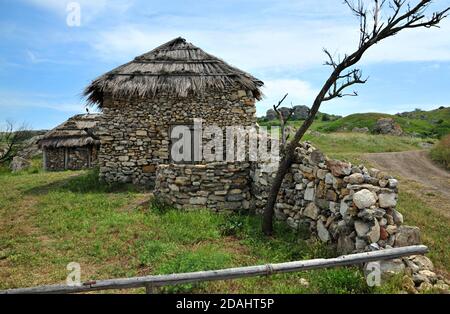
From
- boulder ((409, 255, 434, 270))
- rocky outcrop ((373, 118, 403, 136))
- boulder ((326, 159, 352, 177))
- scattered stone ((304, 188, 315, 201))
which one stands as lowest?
boulder ((409, 255, 434, 270))

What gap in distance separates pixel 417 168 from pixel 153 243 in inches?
541

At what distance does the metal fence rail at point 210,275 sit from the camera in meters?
3.93

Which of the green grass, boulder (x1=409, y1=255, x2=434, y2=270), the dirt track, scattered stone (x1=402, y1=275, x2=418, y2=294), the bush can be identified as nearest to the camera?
scattered stone (x1=402, y1=275, x2=418, y2=294)

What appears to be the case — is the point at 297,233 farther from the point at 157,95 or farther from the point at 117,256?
the point at 157,95

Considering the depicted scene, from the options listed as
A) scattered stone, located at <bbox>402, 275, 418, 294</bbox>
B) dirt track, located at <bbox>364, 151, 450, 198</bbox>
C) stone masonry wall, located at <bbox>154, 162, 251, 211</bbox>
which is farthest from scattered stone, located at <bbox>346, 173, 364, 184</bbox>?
dirt track, located at <bbox>364, 151, 450, 198</bbox>

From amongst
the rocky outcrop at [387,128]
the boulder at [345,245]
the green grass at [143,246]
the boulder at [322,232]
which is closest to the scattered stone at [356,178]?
the boulder at [345,245]

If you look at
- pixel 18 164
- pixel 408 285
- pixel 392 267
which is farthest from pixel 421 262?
pixel 18 164

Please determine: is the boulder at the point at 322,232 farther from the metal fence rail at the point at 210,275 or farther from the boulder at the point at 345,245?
the metal fence rail at the point at 210,275

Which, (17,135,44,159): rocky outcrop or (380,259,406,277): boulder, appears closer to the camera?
(380,259,406,277): boulder

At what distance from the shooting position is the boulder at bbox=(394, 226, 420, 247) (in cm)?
496

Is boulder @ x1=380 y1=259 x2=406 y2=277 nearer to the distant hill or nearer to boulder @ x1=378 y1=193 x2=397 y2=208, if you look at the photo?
boulder @ x1=378 y1=193 x2=397 y2=208

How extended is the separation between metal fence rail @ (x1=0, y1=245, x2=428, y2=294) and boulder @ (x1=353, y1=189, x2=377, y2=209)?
0.95 m

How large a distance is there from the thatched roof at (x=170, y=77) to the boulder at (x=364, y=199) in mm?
8058
